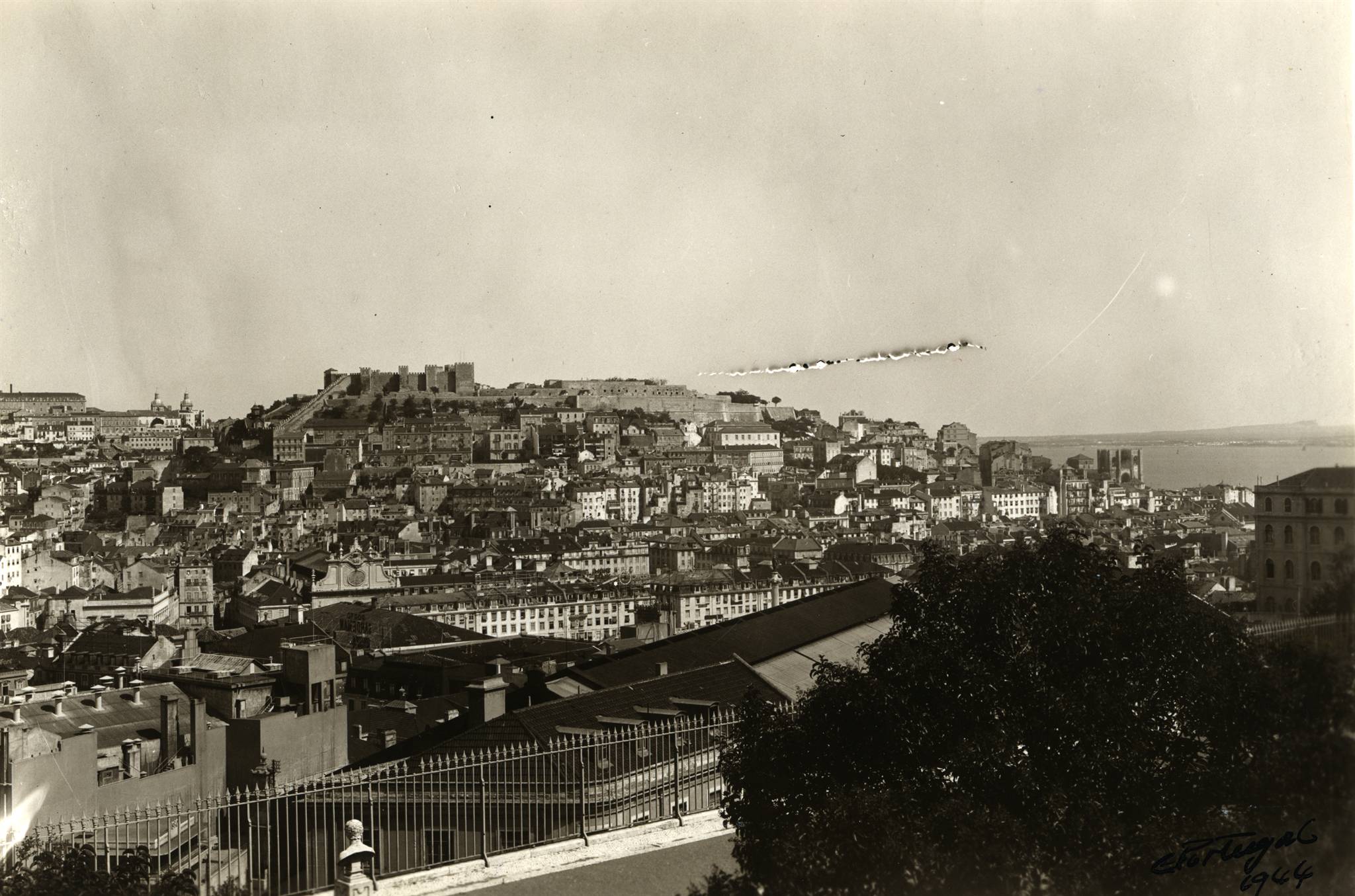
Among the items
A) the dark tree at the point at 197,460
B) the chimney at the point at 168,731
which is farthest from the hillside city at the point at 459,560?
the dark tree at the point at 197,460

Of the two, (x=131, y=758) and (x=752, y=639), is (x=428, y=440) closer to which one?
(x=752, y=639)

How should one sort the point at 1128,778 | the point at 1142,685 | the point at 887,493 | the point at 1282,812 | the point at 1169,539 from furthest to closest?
the point at 887,493 < the point at 1169,539 < the point at 1142,685 < the point at 1128,778 < the point at 1282,812

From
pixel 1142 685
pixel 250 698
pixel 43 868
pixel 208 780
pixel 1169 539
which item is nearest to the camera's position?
pixel 43 868

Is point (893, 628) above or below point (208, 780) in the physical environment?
above

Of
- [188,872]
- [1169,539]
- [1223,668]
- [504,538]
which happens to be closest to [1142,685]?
[1223,668]

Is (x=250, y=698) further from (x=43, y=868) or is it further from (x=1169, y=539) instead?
(x=1169, y=539)
